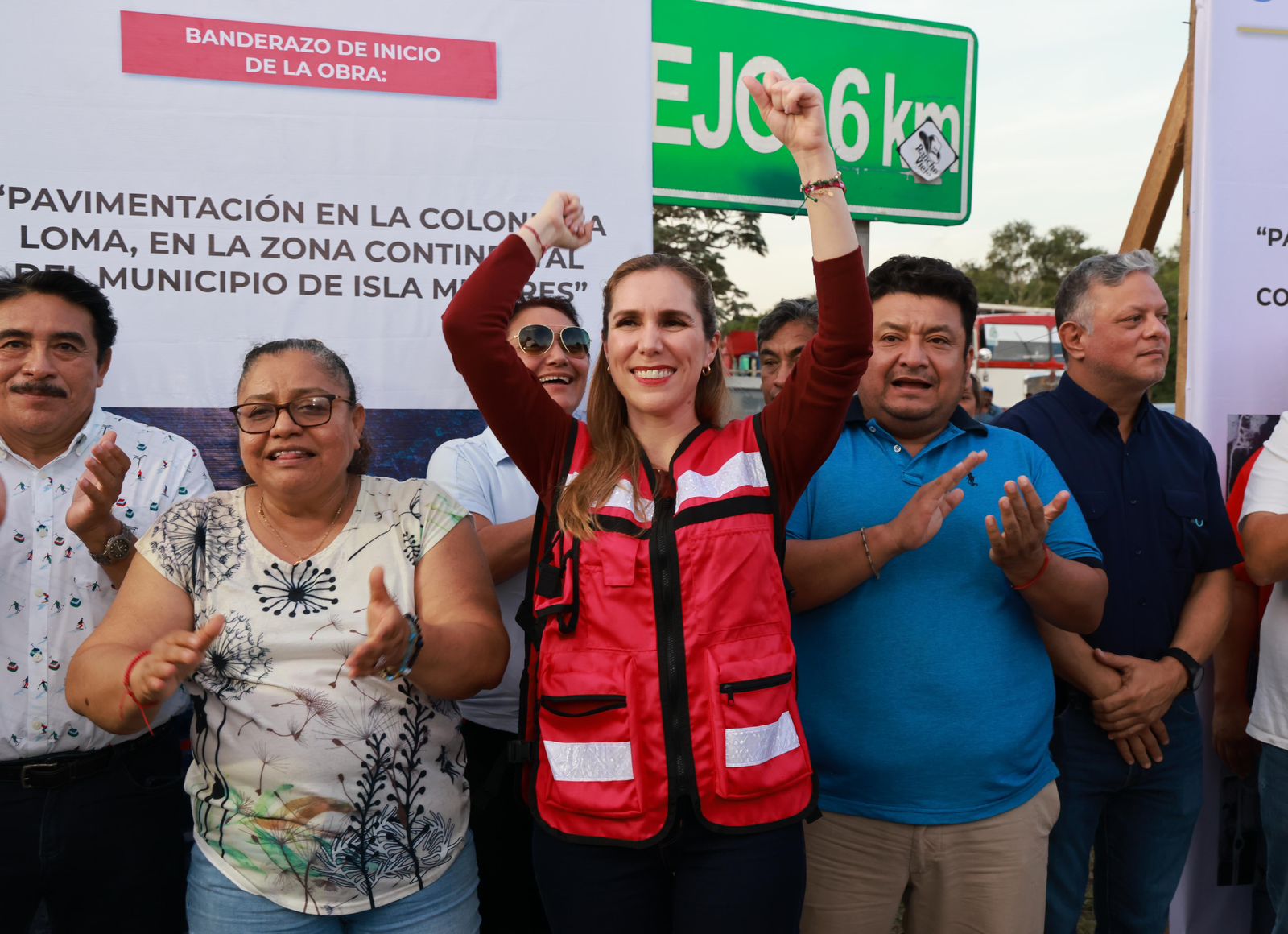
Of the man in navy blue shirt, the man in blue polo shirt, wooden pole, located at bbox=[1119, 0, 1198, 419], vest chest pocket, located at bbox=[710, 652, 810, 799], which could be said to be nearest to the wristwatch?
vest chest pocket, located at bbox=[710, 652, 810, 799]

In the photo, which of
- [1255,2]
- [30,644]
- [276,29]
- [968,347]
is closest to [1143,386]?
[968,347]

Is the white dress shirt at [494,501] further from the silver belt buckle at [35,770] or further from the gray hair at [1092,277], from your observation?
the gray hair at [1092,277]

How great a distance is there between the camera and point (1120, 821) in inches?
103

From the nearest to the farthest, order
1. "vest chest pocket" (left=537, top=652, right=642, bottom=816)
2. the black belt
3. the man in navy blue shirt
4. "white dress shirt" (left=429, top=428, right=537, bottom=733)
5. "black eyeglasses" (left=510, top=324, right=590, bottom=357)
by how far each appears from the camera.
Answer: "vest chest pocket" (left=537, top=652, right=642, bottom=816) → the black belt → "white dress shirt" (left=429, top=428, right=537, bottom=733) → the man in navy blue shirt → "black eyeglasses" (left=510, top=324, right=590, bottom=357)

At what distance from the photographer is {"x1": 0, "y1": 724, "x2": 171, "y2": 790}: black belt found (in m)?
1.98

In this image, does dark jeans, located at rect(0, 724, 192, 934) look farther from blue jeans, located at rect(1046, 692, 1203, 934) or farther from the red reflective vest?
blue jeans, located at rect(1046, 692, 1203, 934)

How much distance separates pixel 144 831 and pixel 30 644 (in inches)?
18.1

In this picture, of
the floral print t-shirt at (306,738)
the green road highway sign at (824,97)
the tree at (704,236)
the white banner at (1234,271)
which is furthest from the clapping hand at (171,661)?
the tree at (704,236)

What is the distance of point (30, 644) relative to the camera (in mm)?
2018

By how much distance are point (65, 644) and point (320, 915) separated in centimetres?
82

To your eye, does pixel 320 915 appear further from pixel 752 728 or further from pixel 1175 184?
pixel 1175 184

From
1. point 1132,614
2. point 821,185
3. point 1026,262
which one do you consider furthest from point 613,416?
point 1026,262

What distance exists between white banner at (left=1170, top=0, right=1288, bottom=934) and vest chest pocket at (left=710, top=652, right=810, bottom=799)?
7.55ft

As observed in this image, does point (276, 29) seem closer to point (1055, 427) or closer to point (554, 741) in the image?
point (554, 741)
